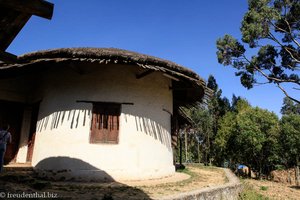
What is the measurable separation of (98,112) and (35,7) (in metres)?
5.62

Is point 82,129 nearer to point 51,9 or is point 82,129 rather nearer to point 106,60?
A: point 106,60

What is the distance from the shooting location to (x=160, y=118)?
9281 mm

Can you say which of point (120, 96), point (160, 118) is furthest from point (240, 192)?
point (120, 96)

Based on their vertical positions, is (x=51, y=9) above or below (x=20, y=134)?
above

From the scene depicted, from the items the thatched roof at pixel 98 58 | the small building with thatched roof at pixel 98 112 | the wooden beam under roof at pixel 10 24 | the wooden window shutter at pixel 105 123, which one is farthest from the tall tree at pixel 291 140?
the wooden beam under roof at pixel 10 24

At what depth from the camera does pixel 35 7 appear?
9.32 feet

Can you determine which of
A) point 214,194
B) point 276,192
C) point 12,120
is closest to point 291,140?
point 276,192

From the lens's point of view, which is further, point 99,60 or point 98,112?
point 98,112

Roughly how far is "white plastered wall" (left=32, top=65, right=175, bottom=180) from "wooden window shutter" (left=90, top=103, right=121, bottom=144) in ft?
0.53

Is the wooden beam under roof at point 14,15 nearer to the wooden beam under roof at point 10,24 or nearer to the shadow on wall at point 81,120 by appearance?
the wooden beam under roof at point 10,24

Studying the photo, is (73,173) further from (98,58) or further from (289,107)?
(289,107)

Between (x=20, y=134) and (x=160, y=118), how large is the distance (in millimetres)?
5449

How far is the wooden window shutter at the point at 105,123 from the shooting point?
8109mm

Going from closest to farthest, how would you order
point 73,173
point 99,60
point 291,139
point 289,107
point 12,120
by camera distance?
point 99,60
point 73,173
point 12,120
point 291,139
point 289,107
